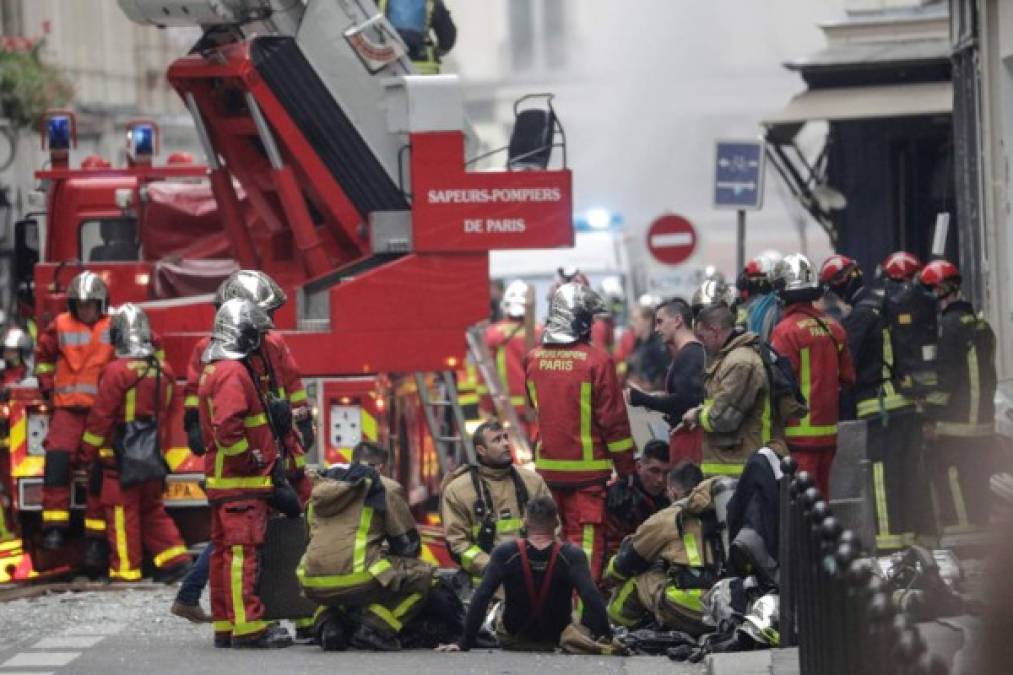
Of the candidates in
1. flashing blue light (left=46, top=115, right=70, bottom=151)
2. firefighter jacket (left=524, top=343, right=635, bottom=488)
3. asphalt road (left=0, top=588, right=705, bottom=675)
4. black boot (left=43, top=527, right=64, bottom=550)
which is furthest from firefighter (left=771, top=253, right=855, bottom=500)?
flashing blue light (left=46, top=115, right=70, bottom=151)

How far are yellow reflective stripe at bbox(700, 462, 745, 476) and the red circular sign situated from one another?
11.6m

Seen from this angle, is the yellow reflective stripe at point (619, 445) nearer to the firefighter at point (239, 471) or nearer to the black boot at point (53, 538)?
the firefighter at point (239, 471)

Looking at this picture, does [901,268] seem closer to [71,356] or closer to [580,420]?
[580,420]

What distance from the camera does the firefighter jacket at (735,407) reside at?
11.3 m

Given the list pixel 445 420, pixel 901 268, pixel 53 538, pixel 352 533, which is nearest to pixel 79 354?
pixel 53 538

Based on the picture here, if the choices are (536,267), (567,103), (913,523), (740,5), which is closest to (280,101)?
(913,523)

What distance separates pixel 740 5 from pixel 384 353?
1975 cm

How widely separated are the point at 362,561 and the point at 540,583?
84 centimetres

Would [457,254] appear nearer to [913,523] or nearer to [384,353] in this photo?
[384,353]

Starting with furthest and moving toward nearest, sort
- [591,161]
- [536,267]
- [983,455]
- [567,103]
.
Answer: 1. [591,161]
2. [567,103]
3. [536,267]
4. [983,455]

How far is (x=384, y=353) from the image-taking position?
1409 centimetres

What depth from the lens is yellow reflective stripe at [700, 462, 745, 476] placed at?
449 inches

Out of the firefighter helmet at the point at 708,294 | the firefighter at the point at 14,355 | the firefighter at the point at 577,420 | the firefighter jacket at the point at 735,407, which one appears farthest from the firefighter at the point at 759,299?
the firefighter at the point at 14,355

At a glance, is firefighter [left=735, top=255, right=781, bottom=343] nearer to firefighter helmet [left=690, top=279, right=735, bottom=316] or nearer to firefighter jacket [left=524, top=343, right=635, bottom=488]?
firefighter helmet [left=690, top=279, right=735, bottom=316]
